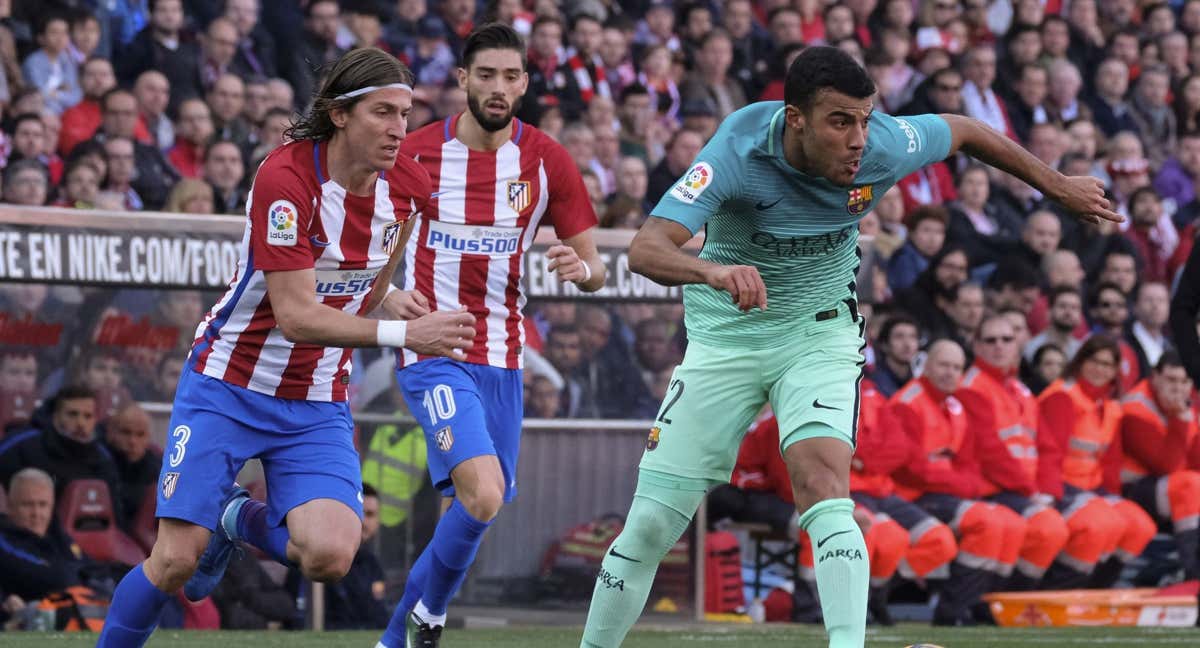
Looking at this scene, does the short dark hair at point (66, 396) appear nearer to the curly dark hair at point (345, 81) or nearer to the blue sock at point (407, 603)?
the blue sock at point (407, 603)

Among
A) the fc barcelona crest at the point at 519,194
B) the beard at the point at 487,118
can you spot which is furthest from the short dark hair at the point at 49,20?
the fc barcelona crest at the point at 519,194

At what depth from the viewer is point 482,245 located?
7785 mm

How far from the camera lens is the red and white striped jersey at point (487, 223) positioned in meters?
7.76

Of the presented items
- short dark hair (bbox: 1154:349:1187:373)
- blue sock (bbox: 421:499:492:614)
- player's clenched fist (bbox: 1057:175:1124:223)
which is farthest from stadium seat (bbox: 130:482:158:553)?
short dark hair (bbox: 1154:349:1187:373)

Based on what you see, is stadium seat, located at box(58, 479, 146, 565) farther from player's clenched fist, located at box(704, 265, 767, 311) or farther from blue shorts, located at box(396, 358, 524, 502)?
player's clenched fist, located at box(704, 265, 767, 311)

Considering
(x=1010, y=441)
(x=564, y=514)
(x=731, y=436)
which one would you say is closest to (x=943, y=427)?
(x=1010, y=441)

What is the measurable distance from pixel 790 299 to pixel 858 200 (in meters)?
0.39

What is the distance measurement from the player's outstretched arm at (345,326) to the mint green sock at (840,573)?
3.93 feet

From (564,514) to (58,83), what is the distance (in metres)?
4.01

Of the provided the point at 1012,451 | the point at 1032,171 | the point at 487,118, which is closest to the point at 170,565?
the point at 487,118

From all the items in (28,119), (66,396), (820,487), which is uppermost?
(28,119)

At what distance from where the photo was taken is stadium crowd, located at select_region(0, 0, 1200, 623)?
9.71 m

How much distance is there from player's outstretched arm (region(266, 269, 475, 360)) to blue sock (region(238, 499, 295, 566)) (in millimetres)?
680

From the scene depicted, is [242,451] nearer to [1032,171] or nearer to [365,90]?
[365,90]
